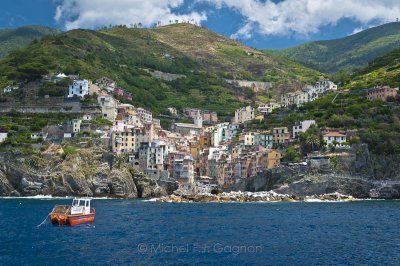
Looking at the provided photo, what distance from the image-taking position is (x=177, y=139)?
431 feet

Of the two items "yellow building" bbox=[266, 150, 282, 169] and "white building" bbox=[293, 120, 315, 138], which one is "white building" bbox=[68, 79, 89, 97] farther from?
"white building" bbox=[293, 120, 315, 138]

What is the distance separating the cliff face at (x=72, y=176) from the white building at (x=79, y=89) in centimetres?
2715

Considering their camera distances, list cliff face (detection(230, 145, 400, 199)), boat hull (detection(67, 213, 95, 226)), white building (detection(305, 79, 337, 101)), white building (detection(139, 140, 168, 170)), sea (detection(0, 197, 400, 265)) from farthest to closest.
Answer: white building (detection(305, 79, 337, 101))
white building (detection(139, 140, 168, 170))
cliff face (detection(230, 145, 400, 199))
boat hull (detection(67, 213, 95, 226))
sea (detection(0, 197, 400, 265))

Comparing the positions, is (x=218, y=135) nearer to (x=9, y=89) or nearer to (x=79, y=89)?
(x=79, y=89)

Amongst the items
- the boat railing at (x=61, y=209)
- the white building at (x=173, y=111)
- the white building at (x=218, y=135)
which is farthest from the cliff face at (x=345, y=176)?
the white building at (x=173, y=111)

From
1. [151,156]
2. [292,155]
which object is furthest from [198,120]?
[292,155]

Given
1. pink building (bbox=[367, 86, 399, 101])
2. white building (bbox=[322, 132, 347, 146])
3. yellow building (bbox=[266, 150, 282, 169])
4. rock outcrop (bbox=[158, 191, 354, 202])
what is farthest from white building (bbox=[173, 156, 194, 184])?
pink building (bbox=[367, 86, 399, 101])

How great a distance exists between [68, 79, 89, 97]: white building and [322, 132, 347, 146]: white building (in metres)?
54.0

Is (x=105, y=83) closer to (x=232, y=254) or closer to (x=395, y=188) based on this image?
(x=395, y=188)

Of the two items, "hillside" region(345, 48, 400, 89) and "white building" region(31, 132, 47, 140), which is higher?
"hillside" region(345, 48, 400, 89)

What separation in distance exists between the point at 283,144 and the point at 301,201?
24.5 meters

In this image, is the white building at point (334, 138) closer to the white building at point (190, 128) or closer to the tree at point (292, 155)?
the tree at point (292, 155)

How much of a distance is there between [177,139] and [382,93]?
45.0m

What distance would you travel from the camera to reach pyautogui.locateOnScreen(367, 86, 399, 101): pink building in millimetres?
119875
